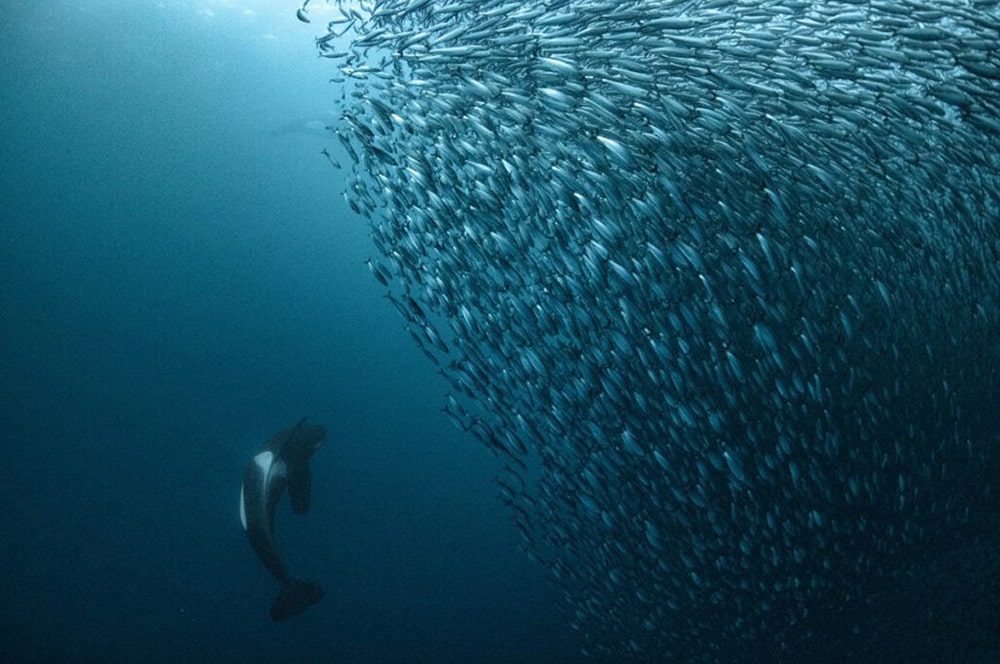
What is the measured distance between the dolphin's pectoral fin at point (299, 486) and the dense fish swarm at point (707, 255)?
2904mm

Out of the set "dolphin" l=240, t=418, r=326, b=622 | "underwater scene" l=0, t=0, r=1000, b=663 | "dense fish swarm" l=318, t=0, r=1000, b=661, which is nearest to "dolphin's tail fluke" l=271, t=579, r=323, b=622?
"underwater scene" l=0, t=0, r=1000, b=663

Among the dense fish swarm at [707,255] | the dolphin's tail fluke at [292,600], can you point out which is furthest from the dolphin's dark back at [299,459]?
the dense fish swarm at [707,255]

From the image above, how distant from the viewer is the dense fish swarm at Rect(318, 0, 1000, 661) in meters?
4.46

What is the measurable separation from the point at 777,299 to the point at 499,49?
2799mm

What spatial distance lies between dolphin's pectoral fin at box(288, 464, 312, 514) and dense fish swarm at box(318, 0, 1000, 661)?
2.90 metres

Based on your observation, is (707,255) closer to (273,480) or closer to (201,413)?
(273,480)

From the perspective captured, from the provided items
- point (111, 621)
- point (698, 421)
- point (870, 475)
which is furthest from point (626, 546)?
point (111, 621)

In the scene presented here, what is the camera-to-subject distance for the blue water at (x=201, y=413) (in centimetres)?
1842

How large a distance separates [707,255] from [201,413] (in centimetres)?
3031

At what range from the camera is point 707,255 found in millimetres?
4715

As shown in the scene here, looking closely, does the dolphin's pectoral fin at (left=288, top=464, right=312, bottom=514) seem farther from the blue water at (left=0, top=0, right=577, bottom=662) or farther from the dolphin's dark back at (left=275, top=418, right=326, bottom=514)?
the blue water at (left=0, top=0, right=577, bottom=662)

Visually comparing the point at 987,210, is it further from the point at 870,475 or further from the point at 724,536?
the point at 724,536

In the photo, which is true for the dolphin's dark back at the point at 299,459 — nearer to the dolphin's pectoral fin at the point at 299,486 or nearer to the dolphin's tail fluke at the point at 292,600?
the dolphin's pectoral fin at the point at 299,486

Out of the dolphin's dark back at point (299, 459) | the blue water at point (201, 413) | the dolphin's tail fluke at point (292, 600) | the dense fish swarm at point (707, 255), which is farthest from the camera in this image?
the blue water at point (201, 413)
